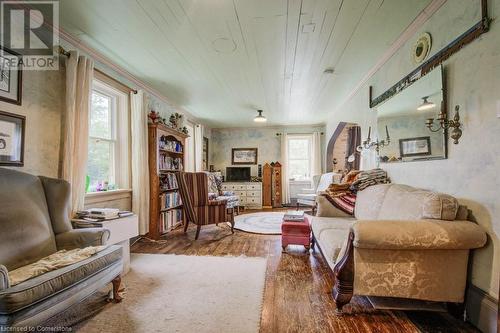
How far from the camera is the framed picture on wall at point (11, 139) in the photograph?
1.76 metres

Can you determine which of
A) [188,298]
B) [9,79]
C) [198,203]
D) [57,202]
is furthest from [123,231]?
[9,79]

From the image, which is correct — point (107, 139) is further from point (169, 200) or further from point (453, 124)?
point (453, 124)

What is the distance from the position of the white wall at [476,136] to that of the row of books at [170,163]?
3608mm

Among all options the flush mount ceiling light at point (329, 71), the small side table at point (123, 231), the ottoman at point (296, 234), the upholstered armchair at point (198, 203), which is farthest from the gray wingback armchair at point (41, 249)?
the flush mount ceiling light at point (329, 71)

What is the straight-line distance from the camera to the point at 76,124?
228 centimetres

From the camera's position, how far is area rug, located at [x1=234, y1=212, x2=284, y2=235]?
3870mm

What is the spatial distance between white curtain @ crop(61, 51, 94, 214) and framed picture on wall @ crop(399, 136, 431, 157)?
10.8 feet

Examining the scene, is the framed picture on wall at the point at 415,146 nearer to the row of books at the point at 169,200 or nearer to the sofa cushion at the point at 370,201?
the sofa cushion at the point at 370,201

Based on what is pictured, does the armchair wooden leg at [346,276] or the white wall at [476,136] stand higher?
the white wall at [476,136]

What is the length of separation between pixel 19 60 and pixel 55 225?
143cm

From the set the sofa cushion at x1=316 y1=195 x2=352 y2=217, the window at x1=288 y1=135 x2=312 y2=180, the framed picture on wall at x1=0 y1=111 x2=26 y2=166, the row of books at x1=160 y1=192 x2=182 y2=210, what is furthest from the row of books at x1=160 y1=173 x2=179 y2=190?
the window at x1=288 y1=135 x2=312 y2=180

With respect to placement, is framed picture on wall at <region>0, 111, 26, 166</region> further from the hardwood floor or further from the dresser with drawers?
the dresser with drawers

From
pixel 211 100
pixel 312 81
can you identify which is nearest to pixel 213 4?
pixel 312 81

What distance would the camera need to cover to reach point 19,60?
6.20 feet
